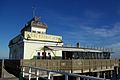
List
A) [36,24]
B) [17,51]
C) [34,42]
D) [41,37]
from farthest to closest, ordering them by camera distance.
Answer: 1. [36,24]
2. [17,51]
3. [41,37]
4. [34,42]

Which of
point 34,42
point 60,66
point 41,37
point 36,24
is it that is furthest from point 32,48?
point 60,66

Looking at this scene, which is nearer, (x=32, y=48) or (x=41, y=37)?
(x=32, y=48)

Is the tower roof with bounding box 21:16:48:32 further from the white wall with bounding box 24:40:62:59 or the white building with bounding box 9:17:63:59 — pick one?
the white wall with bounding box 24:40:62:59

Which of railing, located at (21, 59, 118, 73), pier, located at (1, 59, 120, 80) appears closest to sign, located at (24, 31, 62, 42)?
pier, located at (1, 59, 120, 80)

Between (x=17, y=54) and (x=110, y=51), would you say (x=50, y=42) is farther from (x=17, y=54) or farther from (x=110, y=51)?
(x=110, y=51)

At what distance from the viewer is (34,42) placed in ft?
89.6

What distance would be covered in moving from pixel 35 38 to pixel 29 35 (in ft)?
3.79

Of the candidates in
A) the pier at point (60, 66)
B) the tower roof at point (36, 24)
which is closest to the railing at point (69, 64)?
the pier at point (60, 66)

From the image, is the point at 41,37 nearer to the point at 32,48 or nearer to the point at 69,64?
the point at 32,48

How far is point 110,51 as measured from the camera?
41781 millimetres

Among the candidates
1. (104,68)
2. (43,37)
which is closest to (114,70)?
(104,68)

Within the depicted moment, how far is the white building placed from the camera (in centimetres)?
2648

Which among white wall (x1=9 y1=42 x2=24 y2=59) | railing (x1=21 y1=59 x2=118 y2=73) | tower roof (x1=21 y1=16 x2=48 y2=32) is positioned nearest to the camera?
railing (x1=21 y1=59 x2=118 y2=73)

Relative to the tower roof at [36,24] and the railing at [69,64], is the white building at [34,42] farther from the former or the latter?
the railing at [69,64]
